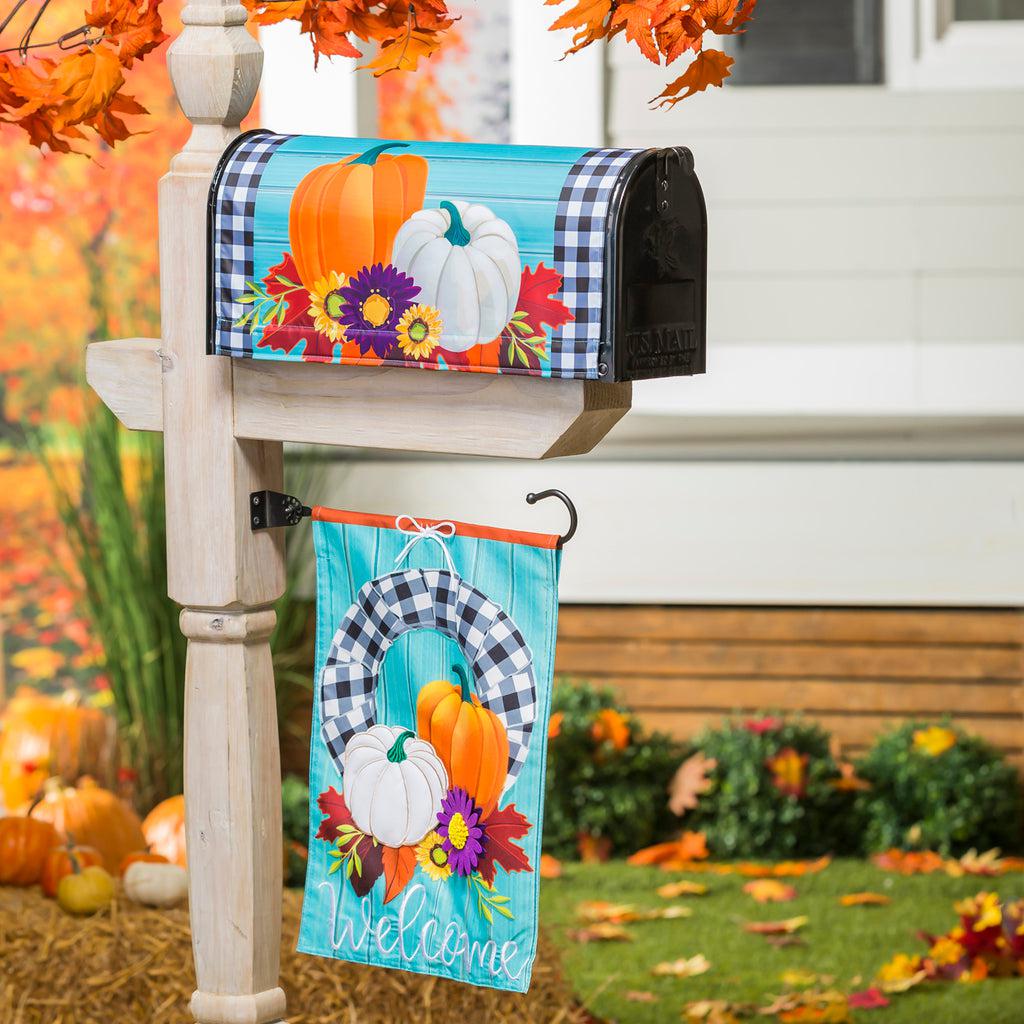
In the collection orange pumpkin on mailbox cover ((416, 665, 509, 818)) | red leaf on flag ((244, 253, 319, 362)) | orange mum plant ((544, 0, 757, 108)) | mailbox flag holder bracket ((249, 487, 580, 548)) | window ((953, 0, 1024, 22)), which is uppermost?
window ((953, 0, 1024, 22))

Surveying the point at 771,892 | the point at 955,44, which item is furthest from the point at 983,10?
the point at 771,892

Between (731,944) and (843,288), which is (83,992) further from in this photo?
(843,288)

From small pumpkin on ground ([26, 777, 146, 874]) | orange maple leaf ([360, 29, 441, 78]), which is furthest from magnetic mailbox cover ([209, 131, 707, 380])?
small pumpkin on ground ([26, 777, 146, 874])

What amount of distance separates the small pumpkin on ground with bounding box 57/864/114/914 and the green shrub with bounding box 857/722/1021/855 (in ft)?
7.58

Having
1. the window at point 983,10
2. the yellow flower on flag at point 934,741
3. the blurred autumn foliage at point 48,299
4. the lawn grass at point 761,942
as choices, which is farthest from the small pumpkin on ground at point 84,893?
the blurred autumn foliage at point 48,299

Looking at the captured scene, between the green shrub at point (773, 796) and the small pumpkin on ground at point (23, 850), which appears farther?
the green shrub at point (773, 796)

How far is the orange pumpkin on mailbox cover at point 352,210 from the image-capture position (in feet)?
6.15

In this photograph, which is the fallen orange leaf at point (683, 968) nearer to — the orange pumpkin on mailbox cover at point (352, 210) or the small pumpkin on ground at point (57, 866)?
the small pumpkin on ground at point (57, 866)

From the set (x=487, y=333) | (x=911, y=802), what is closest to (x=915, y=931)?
(x=911, y=802)

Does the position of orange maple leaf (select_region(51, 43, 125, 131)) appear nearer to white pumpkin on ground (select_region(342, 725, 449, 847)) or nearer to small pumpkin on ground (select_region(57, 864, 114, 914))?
white pumpkin on ground (select_region(342, 725, 449, 847))

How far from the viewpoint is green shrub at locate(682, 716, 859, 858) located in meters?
4.50

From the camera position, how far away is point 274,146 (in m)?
1.98

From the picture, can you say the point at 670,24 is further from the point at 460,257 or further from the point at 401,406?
the point at 401,406

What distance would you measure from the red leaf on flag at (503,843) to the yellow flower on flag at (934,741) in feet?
9.33
